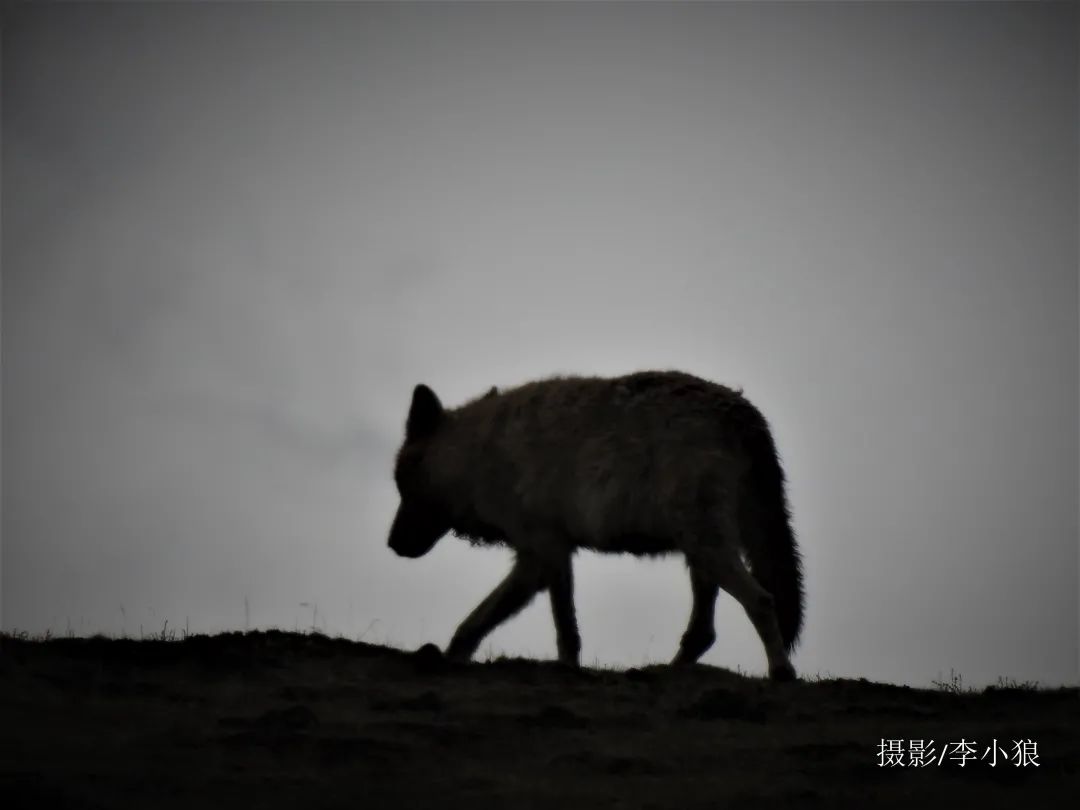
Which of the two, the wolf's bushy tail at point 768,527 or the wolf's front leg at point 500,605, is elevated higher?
the wolf's bushy tail at point 768,527

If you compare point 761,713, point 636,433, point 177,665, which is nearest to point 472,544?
point 636,433

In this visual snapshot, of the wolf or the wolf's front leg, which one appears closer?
the wolf

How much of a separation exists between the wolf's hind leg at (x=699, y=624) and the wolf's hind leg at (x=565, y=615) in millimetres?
920

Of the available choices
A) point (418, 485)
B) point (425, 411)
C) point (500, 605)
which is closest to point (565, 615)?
point (500, 605)

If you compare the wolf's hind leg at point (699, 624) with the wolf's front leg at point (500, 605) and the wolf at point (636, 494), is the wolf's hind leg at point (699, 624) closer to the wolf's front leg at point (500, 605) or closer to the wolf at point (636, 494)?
the wolf at point (636, 494)

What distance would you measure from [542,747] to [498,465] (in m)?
4.10

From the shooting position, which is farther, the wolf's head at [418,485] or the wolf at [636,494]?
the wolf's head at [418,485]

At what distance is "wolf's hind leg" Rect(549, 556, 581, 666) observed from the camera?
9.88 m

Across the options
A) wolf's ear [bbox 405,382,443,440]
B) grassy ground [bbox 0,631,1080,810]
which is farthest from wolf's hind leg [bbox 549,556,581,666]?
wolf's ear [bbox 405,382,443,440]

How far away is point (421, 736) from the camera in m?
6.29

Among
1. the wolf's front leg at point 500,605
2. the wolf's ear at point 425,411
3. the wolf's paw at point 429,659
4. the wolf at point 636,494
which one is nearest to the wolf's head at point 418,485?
the wolf's ear at point 425,411

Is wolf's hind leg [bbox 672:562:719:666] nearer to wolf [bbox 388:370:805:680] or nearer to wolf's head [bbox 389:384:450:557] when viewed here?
wolf [bbox 388:370:805:680]

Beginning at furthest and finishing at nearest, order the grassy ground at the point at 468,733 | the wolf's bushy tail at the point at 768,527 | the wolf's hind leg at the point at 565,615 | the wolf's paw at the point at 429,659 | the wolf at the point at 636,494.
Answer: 1. the wolf's hind leg at the point at 565,615
2. the wolf's bushy tail at the point at 768,527
3. the wolf at the point at 636,494
4. the wolf's paw at the point at 429,659
5. the grassy ground at the point at 468,733

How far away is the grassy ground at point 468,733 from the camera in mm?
5465
